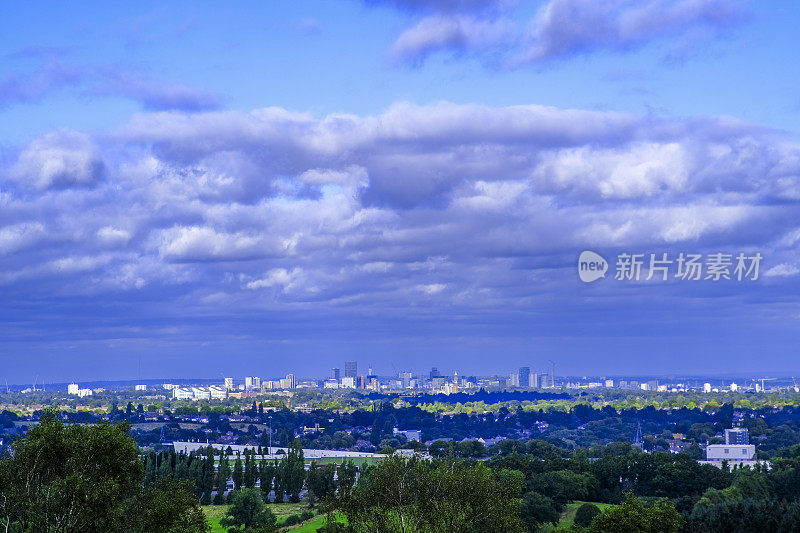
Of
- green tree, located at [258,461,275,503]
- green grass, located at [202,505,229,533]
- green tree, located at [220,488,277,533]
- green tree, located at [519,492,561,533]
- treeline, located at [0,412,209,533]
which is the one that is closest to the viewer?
treeline, located at [0,412,209,533]

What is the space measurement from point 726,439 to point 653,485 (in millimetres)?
70811

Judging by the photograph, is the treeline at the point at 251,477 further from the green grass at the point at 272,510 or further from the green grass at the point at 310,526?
the green grass at the point at 310,526

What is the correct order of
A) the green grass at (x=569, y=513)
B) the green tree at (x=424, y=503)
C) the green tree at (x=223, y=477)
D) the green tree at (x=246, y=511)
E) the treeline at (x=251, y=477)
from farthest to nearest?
the green tree at (x=223, y=477)
the treeline at (x=251, y=477)
the green grass at (x=569, y=513)
the green tree at (x=246, y=511)
the green tree at (x=424, y=503)

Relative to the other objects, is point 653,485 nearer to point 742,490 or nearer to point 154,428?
point 742,490

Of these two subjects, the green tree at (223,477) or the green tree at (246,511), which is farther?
the green tree at (223,477)

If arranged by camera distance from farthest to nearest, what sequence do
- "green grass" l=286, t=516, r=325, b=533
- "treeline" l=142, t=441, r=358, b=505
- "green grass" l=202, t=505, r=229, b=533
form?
"treeline" l=142, t=441, r=358, b=505
"green grass" l=202, t=505, r=229, b=533
"green grass" l=286, t=516, r=325, b=533

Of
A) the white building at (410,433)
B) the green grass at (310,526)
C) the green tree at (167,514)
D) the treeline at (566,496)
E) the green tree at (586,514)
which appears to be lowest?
the white building at (410,433)

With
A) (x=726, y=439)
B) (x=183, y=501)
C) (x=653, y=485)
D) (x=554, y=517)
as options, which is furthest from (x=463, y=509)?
(x=726, y=439)

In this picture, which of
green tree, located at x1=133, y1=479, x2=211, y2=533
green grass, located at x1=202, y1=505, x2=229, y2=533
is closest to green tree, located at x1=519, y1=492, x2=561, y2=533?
green grass, located at x1=202, y1=505, x2=229, y2=533

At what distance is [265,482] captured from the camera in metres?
65.5

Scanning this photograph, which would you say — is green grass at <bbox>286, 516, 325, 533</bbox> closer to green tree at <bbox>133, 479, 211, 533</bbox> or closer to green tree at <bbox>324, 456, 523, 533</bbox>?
green tree at <bbox>324, 456, 523, 533</bbox>

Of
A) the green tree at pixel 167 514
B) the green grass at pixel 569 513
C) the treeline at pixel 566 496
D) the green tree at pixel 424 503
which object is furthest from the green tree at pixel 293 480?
the green tree at pixel 167 514

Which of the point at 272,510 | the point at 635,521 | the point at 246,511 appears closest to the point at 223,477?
the point at 272,510

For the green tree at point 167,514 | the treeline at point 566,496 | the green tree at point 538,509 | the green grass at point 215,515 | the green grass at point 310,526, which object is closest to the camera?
the green tree at point 167,514
